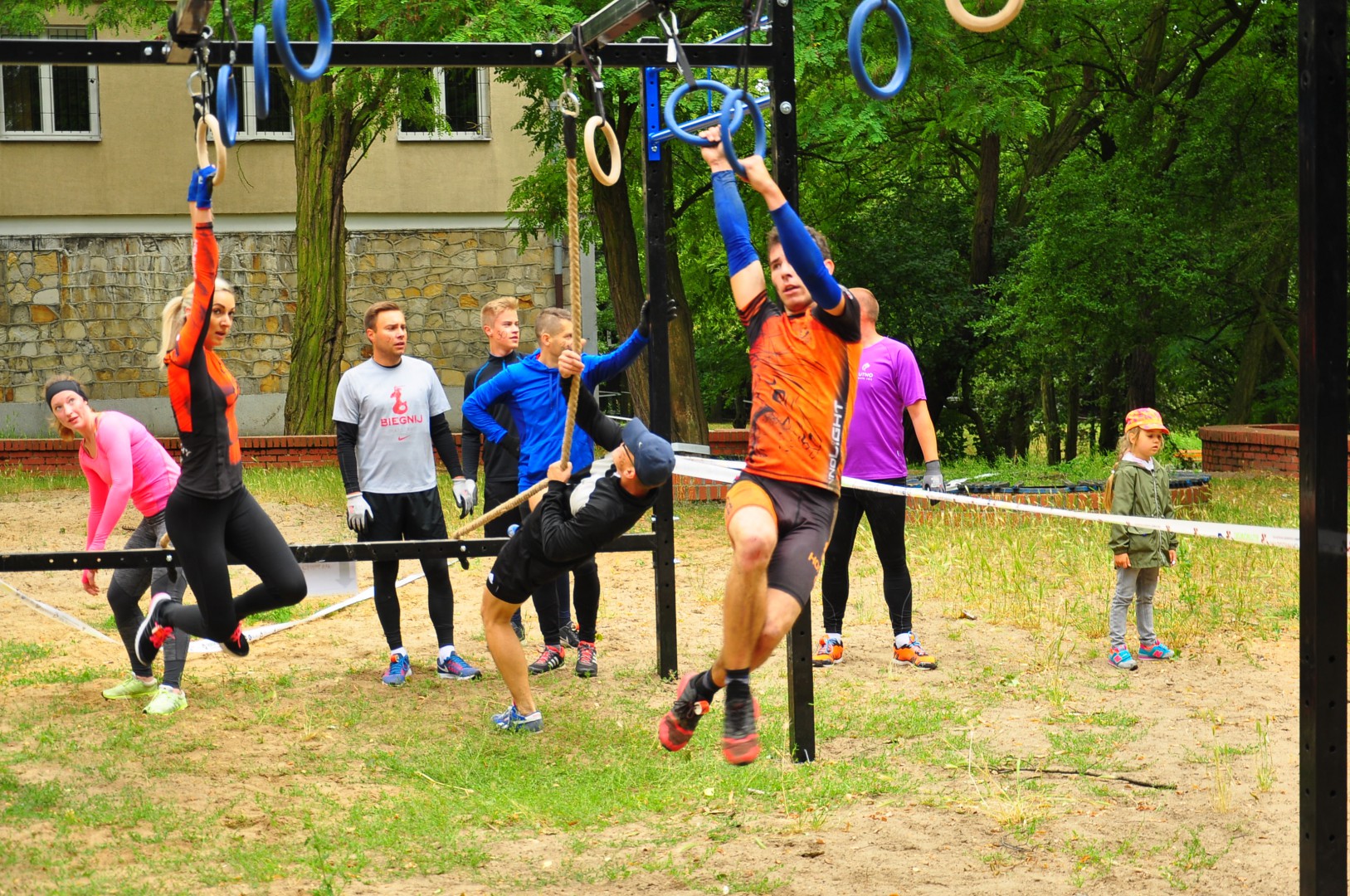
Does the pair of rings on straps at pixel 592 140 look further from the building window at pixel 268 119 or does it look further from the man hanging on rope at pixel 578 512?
the building window at pixel 268 119

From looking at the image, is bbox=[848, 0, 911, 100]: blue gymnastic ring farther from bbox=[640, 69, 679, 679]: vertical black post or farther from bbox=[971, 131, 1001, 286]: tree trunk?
bbox=[971, 131, 1001, 286]: tree trunk

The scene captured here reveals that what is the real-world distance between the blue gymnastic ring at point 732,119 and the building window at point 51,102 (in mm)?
→ 19846

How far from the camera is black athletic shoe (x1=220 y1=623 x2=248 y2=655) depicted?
5777mm

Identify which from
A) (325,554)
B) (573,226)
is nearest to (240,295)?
(325,554)

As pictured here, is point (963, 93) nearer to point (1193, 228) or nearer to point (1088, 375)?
point (1193, 228)

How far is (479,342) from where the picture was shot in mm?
22562

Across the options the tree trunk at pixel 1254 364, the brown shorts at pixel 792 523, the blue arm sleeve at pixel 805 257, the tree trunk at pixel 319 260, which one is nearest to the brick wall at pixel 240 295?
the tree trunk at pixel 319 260

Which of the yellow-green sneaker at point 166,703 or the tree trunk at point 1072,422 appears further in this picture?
the tree trunk at point 1072,422

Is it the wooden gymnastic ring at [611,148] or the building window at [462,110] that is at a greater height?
the building window at [462,110]

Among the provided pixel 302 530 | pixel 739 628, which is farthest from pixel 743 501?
pixel 302 530

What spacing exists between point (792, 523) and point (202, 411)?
252 cm

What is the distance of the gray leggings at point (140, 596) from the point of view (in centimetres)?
675

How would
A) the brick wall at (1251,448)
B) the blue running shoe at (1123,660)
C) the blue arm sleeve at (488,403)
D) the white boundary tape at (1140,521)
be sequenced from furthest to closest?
1. the brick wall at (1251,448)
2. the blue running shoe at (1123,660)
3. the blue arm sleeve at (488,403)
4. the white boundary tape at (1140,521)

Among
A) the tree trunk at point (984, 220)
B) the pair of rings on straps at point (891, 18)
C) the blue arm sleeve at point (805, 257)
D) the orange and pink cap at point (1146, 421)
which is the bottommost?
the orange and pink cap at point (1146, 421)
